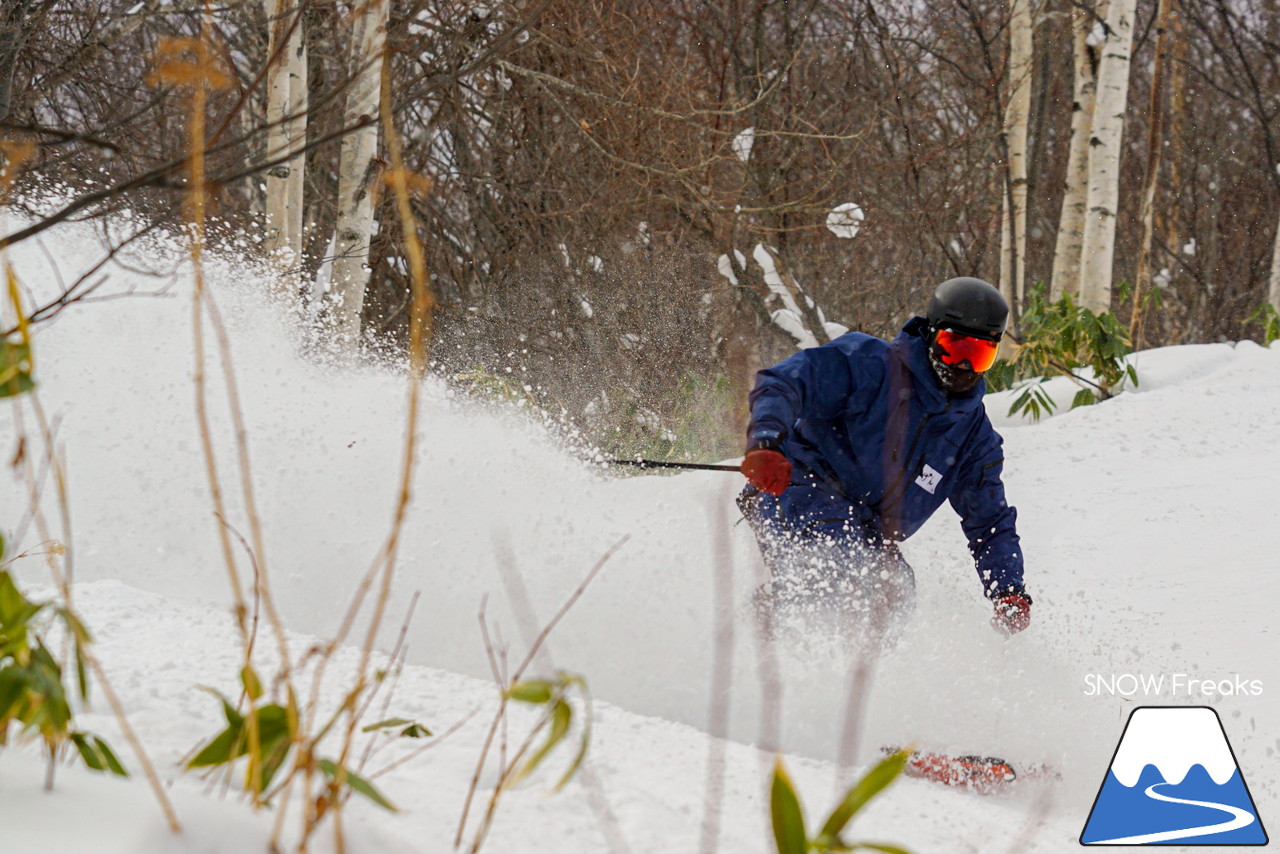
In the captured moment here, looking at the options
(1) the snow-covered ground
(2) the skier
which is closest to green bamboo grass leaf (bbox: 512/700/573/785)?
(1) the snow-covered ground

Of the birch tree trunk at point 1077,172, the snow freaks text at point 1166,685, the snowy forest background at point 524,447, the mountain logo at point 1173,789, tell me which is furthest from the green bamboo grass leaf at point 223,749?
the birch tree trunk at point 1077,172

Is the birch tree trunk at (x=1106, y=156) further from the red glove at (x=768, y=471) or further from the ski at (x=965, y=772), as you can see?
the ski at (x=965, y=772)

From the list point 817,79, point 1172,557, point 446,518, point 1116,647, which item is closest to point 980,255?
point 817,79

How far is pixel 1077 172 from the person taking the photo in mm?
8914

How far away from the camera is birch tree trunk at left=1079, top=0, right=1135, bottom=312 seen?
8.23 m

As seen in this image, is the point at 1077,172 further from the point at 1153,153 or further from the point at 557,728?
the point at 557,728

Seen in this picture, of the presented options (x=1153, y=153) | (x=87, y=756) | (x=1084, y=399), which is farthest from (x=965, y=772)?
(x=1153, y=153)

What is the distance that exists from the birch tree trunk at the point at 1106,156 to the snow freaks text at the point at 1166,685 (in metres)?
5.07

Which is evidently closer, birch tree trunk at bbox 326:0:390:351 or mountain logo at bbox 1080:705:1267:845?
mountain logo at bbox 1080:705:1267:845

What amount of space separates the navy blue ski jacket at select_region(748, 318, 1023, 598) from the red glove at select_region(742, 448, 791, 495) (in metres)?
0.39

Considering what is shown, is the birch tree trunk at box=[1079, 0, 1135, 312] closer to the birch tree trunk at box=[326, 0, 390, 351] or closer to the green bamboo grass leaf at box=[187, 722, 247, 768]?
the birch tree trunk at box=[326, 0, 390, 351]

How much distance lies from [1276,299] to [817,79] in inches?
190

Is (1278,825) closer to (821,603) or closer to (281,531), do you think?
(821,603)

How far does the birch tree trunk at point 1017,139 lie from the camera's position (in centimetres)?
934
